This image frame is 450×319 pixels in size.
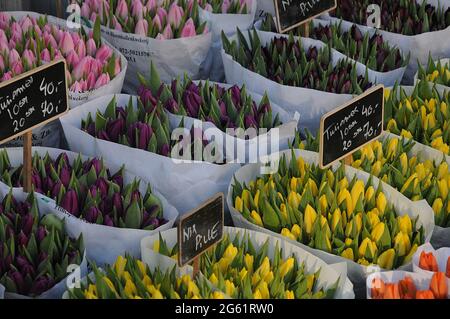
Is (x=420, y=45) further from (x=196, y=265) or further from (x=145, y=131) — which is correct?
(x=196, y=265)

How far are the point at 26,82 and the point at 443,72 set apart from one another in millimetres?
1323

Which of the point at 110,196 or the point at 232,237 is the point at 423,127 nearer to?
the point at 232,237

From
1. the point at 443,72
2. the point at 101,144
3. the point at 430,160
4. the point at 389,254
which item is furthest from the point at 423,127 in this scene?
the point at 101,144

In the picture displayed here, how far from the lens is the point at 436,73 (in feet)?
8.34

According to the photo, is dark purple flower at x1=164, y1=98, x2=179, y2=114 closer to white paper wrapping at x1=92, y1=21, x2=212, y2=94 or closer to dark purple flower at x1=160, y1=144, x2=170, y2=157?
dark purple flower at x1=160, y1=144, x2=170, y2=157

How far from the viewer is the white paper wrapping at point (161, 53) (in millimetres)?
2629

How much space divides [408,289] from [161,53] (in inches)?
50.3

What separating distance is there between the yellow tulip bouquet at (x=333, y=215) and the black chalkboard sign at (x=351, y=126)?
0.09 m

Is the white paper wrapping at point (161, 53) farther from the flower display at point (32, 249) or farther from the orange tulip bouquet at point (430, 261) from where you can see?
the orange tulip bouquet at point (430, 261)

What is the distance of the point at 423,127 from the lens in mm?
2270

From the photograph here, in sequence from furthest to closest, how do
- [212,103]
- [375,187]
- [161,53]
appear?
[161,53] → [212,103] → [375,187]

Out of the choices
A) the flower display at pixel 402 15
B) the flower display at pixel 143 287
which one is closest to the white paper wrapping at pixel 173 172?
the flower display at pixel 143 287

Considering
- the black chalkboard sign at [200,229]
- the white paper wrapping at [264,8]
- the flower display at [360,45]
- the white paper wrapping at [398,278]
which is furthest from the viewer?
the white paper wrapping at [264,8]

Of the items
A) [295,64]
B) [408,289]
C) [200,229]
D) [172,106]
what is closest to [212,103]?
[172,106]
